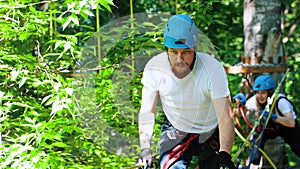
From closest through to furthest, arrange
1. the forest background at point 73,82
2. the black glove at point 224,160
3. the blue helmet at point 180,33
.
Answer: the blue helmet at point 180,33, the black glove at point 224,160, the forest background at point 73,82

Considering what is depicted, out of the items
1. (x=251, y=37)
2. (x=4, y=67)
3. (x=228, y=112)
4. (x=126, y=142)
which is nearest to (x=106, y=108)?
(x=126, y=142)

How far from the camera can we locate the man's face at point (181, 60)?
2.67 m

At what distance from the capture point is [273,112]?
5.04 m

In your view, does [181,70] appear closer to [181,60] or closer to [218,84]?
[181,60]

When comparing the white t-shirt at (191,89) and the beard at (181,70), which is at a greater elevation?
the beard at (181,70)

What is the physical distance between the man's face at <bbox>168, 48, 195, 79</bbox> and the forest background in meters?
0.66

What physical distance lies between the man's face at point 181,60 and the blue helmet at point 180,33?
0.03 m

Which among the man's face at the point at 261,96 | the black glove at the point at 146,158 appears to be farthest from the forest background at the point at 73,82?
the man's face at the point at 261,96

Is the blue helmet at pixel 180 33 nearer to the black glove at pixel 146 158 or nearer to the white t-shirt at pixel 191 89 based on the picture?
the white t-shirt at pixel 191 89

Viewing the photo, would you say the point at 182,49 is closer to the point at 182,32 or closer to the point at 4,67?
the point at 182,32

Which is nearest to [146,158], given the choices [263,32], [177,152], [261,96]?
[177,152]

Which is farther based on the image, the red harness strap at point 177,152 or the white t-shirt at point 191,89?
the red harness strap at point 177,152

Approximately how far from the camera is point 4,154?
311cm

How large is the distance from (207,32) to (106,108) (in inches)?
105
